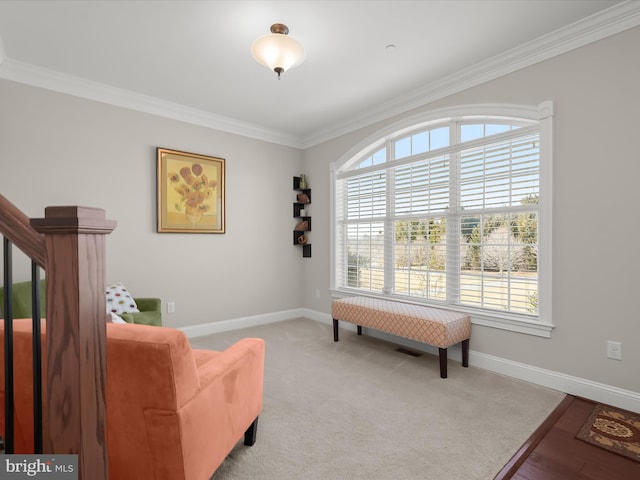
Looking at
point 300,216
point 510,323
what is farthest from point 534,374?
point 300,216

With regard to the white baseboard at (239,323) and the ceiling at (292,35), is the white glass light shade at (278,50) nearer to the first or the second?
the ceiling at (292,35)

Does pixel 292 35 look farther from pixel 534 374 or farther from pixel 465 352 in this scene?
pixel 534 374

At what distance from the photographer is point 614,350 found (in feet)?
7.85

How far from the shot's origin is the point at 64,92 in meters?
3.27

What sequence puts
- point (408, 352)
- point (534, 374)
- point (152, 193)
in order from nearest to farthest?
point (534, 374) → point (408, 352) → point (152, 193)

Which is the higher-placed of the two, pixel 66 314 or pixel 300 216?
pixel 300 216

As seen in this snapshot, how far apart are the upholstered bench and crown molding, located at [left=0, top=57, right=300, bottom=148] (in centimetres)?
264

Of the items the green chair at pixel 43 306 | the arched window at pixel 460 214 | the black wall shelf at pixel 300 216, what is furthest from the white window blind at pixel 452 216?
the green chair at pixel 43 306

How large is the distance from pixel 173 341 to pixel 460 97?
3316 mm

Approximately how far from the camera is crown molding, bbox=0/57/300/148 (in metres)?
3.06

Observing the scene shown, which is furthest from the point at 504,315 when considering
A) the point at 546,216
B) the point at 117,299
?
the point at 117,299

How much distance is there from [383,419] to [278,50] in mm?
2578

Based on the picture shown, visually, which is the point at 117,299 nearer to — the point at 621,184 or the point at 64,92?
the point at 64,92

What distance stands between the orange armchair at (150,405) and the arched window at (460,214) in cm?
264
